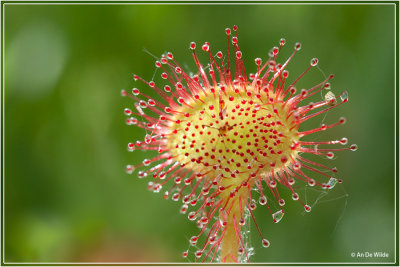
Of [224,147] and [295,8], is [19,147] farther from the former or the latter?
[295,8]

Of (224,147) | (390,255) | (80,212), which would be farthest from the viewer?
(80,212)

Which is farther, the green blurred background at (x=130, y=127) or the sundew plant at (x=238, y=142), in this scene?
the green blurred background at (x=130, y=127)

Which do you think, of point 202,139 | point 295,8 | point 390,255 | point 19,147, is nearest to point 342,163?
point 390,255

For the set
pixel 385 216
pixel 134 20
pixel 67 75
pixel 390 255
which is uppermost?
pixel 134 20

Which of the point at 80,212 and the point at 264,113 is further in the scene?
the point at 80,212

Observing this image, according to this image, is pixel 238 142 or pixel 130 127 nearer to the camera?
pixel 238 142

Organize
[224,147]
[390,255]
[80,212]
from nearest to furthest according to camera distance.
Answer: [224,147], [390,255], [80,212]

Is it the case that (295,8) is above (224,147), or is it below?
above

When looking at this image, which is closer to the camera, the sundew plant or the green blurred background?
the sundew plant
